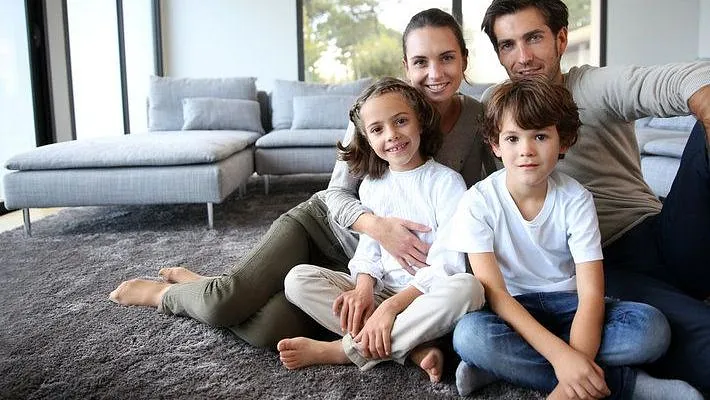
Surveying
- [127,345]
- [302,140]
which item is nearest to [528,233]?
[127,345]

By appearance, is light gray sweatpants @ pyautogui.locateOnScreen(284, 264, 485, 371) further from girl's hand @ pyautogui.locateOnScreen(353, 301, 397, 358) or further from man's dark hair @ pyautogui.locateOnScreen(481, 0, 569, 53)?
man's dark hair @ pyautogui.locateOnScreen(481, 0, 569, 53)

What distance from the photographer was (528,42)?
5.10 ft

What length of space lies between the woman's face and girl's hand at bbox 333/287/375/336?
0.54 meters

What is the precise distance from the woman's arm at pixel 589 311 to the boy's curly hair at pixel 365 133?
0.50 metres

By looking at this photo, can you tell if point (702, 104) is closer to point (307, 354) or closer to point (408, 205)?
point (408, 205)

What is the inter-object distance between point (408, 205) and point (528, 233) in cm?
33

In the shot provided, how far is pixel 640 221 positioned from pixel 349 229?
71 cm

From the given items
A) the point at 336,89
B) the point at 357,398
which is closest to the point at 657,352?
the point at 357,398

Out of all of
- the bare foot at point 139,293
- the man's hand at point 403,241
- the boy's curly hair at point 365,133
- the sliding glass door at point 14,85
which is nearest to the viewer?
the man's hand at point 403,241

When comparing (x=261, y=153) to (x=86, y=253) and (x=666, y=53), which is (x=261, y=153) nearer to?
(x=86, y=253)

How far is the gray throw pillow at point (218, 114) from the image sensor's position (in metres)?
4.59

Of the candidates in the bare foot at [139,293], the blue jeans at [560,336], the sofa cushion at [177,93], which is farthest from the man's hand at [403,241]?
the sofa cushion at [177,93]

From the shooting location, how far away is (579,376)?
114 centimetres

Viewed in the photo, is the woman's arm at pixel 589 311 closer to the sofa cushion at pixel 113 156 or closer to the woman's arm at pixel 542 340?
the woman's arm at pixel 542 340
